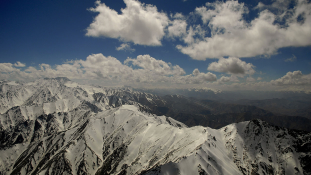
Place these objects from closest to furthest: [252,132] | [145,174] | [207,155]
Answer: [145,174] → [207,155] → [252,132]

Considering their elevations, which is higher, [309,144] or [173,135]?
[309,144]

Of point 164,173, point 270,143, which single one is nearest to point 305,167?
point 270,143

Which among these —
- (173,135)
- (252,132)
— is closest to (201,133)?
(173,135)

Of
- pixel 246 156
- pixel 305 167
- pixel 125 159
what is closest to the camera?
pixel 305 167

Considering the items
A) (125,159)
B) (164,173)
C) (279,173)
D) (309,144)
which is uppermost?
(309,144)

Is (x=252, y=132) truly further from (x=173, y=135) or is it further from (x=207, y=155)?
(x=173, y=135)

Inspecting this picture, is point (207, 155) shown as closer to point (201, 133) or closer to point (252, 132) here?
point (201, 133)

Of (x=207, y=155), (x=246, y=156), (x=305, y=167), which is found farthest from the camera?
(x=246, y=156)

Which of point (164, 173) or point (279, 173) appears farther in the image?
point (279, 173)

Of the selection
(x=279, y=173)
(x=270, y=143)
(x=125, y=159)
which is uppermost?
(x=270, y=143)
